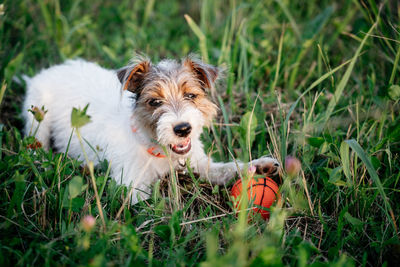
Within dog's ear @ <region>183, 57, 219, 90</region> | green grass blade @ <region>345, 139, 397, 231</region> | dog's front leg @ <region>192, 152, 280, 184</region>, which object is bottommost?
dog's front leg @ <region>192, 152, 280, 184</region>

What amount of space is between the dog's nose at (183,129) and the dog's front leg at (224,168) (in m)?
0.45

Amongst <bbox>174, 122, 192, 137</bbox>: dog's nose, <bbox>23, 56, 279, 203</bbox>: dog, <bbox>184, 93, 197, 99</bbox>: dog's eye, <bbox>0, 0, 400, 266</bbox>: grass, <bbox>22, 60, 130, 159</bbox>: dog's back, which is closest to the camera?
<bbox>0, 0, 400, 266</bbox>: grass

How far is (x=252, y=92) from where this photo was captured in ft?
16.1

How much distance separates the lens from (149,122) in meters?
3.39

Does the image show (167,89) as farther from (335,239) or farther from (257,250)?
(335,239)

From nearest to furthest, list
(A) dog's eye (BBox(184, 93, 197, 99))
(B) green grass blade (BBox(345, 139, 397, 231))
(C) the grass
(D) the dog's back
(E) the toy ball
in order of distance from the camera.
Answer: (C) the grass, (B) green grass blade (BBox(345, 139, 397, 231)), (E) the toy ball, (A) dog's eye (BBox(184, 93, 197, 99)), (D) the dog's back

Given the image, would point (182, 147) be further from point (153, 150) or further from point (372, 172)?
point (372, 172)

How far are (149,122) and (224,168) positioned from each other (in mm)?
1017

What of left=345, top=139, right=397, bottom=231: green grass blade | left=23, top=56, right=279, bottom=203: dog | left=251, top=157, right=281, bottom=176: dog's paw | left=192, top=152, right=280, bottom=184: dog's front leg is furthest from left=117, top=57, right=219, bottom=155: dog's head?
left=345, top=139, right=397, bottom=231: green grass blade

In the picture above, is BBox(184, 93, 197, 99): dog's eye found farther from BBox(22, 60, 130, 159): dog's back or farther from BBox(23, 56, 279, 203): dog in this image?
BBox(22, 60, 130, 159): dog's back

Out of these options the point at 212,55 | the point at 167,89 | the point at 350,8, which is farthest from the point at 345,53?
the point at 167,89

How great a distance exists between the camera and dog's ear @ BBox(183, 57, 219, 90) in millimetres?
3586

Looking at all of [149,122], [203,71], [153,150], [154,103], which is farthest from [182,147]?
[203,71]

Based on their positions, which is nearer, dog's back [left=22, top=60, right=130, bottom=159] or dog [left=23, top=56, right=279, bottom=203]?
dog [left=23, top=56, right=279, bottom=203]
